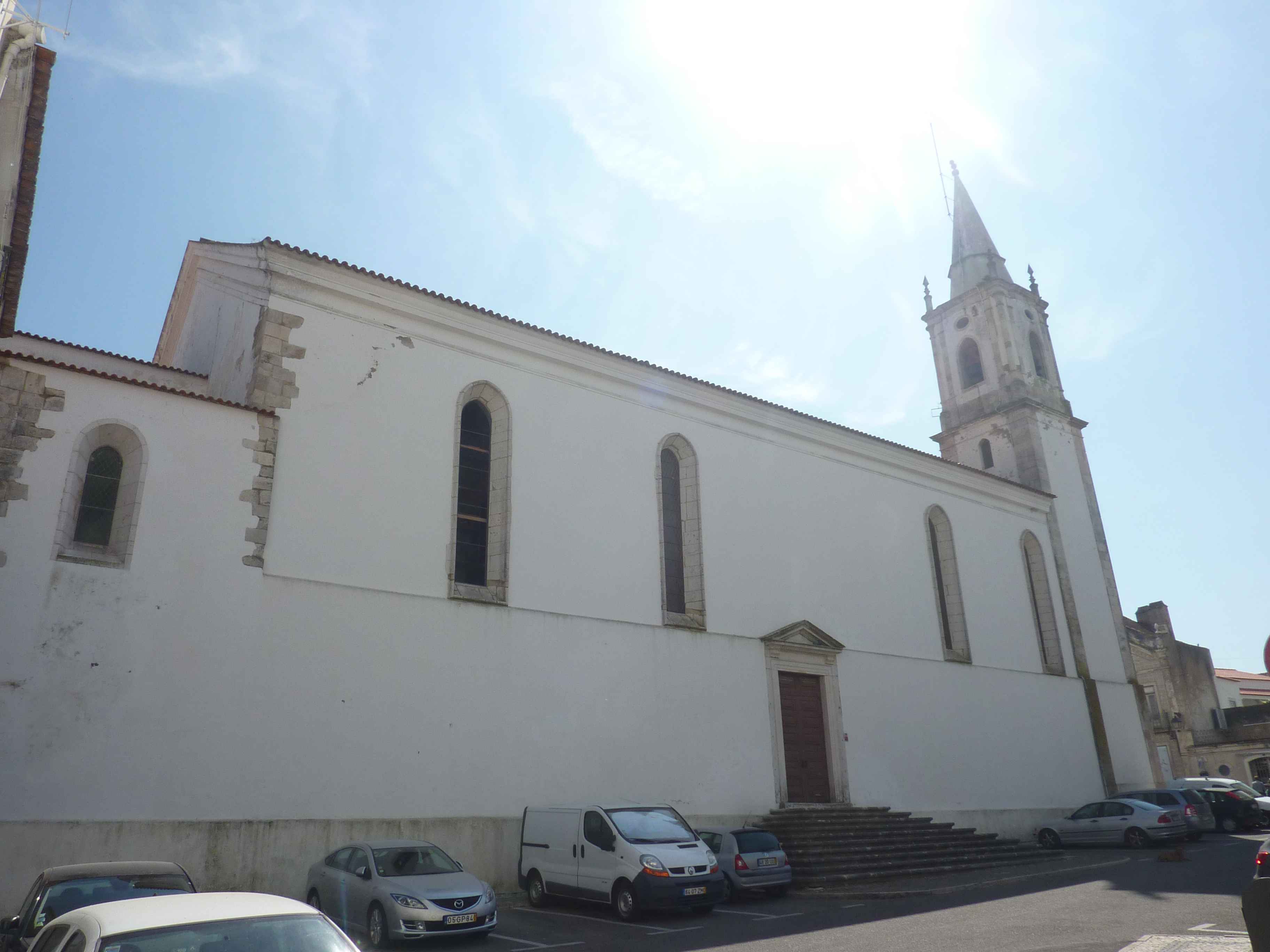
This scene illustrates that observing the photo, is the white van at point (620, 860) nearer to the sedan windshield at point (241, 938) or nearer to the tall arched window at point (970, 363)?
the sedan windshield at point (241, 938)

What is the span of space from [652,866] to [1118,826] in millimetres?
14486

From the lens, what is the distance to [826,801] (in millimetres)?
18484

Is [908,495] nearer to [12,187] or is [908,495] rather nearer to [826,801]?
[826,801]

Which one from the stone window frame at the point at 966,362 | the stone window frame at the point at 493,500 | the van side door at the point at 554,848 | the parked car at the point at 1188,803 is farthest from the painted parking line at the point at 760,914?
the stone window frame at the point at 966,362

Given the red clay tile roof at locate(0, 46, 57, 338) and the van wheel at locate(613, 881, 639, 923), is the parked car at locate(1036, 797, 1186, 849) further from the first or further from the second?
the red clay tile roof at locate(0, 46, 57, 338)

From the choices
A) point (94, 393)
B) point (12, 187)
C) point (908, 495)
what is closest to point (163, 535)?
point (94, 393)

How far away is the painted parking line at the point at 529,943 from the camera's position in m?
9.64

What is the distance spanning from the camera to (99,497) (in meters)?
12.2

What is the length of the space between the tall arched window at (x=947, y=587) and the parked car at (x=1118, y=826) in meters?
4.38

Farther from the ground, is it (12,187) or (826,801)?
(12,187)

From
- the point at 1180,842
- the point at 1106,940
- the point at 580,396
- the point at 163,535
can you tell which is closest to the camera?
the point at 1106,940

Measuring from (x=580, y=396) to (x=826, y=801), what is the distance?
9719 mm

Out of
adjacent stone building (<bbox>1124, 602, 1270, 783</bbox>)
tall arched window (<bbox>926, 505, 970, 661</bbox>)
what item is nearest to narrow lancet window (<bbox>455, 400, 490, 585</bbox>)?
tall arched window (<bbox>926, 505, 970, 661</bbox>)

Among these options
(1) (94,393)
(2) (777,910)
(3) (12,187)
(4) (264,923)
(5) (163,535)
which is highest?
(3) (12,187)
